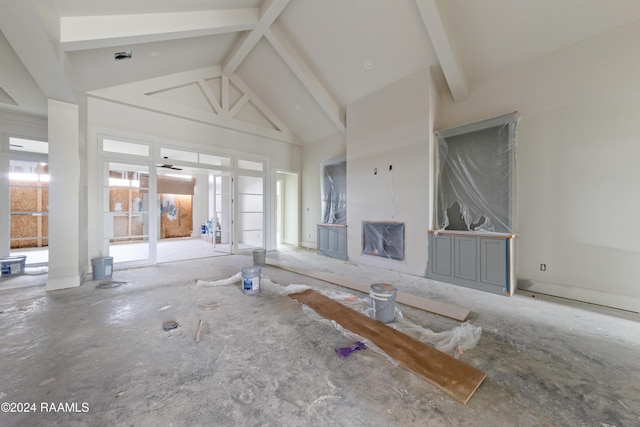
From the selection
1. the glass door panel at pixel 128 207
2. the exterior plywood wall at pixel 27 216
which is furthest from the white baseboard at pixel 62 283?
the exterior plywood wall at pixel 27 216

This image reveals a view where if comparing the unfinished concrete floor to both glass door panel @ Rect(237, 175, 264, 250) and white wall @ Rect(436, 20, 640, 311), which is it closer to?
white wall @ Rect(436, 20, 640, 311)

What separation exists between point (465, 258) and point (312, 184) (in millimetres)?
4614

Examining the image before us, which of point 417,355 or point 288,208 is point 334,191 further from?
point 417,355

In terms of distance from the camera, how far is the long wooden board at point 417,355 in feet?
5.14

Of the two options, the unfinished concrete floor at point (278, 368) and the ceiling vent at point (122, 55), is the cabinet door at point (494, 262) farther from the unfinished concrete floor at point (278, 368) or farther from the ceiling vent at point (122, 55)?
the ceiling vent at point (122, 55)

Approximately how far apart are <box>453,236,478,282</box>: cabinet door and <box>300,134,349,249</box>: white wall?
12.4 ft

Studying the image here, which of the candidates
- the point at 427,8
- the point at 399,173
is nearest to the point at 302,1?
the point at 427,8

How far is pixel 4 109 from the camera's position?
405 centimetres

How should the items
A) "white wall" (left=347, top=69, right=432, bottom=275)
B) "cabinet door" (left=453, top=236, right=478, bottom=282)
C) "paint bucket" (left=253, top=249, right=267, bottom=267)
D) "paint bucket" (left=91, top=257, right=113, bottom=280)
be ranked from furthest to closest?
1. "paint bucket" (left=253, top=249, right=267, bottom=267)
2. "white wall" (left=347, top=69, right=432, bottom=275)
3. "paint bucket" (left=91, top=257, right=113, bottom=280)
4. "cabinet door" (left=453, top=236, right=478, bottom=282)

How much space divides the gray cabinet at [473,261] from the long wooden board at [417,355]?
2.05 meters

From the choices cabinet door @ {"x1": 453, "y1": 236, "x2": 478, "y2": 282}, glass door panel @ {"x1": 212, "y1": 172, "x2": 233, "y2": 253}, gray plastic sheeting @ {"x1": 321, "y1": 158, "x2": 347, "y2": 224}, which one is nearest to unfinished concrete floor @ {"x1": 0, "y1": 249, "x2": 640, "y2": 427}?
cabinet door @ {"x1": 453, "y1": 236, "x2": 478, "y2": 282}

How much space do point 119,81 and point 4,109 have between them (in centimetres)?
183

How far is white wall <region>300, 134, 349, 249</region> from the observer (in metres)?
6.68

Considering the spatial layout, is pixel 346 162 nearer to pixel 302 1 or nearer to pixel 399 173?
pixel 399 173
